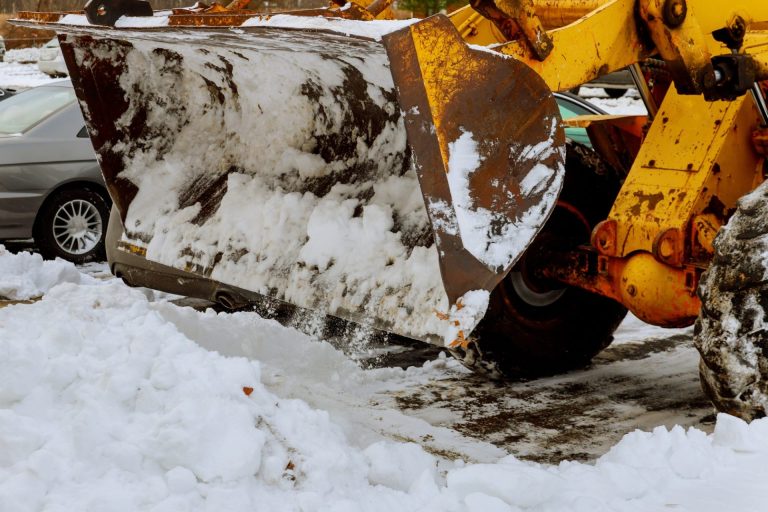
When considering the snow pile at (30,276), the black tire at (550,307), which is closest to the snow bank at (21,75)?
the snow pile at (30,276)

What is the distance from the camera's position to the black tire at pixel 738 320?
3.33 meters

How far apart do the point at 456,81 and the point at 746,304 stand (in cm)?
120

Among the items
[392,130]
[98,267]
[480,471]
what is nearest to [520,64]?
[392,130]

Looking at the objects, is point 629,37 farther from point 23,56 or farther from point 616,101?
point 23,56

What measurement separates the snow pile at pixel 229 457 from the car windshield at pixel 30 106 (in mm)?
5094

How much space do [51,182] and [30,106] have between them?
844 mm

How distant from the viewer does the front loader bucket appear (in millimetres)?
3346

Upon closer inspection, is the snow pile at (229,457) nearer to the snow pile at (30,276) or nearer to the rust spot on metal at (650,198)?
the rust spot on metal at (650,198)

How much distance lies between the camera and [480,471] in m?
3.00

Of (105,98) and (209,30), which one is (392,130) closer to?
(209,30)

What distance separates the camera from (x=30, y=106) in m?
8.48

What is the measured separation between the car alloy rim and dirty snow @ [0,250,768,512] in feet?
15.3

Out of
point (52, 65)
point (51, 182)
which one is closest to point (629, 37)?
point (51, 182)

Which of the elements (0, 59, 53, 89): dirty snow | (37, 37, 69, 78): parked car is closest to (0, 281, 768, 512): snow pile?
(0, 59, 53, 89): dirty snow
